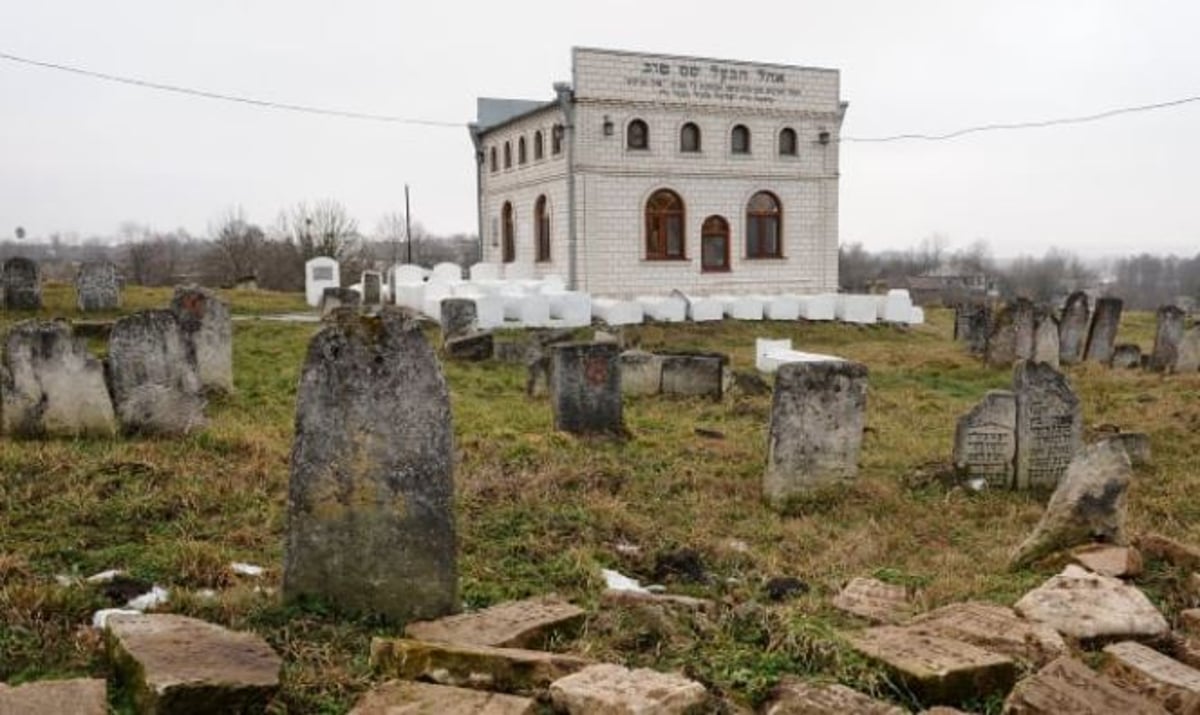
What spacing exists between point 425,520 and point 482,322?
18.2 metres

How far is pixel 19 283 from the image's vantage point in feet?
69.5

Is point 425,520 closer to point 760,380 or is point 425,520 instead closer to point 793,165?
point 760,380

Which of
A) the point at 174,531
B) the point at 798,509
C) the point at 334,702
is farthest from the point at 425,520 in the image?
the point at 798,509

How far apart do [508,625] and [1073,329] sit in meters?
18.7

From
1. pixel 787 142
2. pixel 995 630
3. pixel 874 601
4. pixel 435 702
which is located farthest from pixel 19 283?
pixel 995 630

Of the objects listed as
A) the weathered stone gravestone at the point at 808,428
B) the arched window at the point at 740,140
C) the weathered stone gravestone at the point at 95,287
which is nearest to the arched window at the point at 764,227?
the arched window at the point at 740,140

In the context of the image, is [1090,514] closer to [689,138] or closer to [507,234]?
[689,138]

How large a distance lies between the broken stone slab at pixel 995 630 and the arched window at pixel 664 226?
2350 cm

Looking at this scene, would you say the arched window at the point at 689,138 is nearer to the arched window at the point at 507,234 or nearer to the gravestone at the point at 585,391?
the arched window at the point at 507,234

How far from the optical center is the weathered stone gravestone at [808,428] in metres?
8.91

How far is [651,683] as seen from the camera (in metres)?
4.16

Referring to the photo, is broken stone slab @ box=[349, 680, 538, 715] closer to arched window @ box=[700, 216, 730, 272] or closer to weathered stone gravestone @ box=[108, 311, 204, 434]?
weathered stone gravestone @ box=[108, 311, 204, 434]

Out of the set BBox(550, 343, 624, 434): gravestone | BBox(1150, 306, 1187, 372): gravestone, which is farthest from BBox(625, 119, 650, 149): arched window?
BBox(550, 343, 624, 434): gravestone

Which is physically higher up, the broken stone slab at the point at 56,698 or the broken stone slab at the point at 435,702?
the broken stone slab at the point at 56,698
